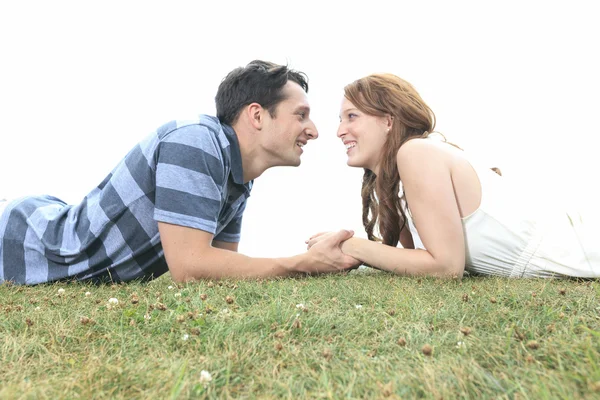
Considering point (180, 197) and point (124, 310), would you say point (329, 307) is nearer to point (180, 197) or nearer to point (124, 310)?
point (124, 310)

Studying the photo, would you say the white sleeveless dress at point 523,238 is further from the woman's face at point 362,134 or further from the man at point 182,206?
the man at point 182,206

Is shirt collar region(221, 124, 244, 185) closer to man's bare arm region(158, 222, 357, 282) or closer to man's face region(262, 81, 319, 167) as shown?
man's face region(262, 81, 319, 167)

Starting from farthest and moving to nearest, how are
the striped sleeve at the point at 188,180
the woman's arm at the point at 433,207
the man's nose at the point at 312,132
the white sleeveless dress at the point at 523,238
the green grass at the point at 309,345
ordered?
1. the man's nose at the point at 312,132
2. the white sleeveless dress at the point at 523,238
3. the woman's arm at the point at 433,207
4. the striped sleeve at the point at 188,180
5. the green grass at the point at 309,345

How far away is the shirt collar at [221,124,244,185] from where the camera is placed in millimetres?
5285

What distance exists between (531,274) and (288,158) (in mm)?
2621

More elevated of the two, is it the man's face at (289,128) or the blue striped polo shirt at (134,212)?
the man's face at (289,128)

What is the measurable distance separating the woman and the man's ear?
31.6 inches

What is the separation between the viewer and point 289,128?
5625 mm

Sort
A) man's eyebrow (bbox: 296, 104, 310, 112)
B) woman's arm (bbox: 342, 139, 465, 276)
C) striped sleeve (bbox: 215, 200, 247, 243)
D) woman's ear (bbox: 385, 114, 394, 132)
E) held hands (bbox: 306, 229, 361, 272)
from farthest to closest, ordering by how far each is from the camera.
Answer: striped sleeve (bbox: 215, 200, 247, 243) → man's eyebrow (bbox: 296, 104, 310, 112) → woman's ear (bbox: 385, 114, 394, 132) → held hands (bbox: 306, 229, 361, 272) → woman's arm (bbox: 342, 139, 465, 276)

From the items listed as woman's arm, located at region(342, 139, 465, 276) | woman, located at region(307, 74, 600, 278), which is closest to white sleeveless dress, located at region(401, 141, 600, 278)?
woman, located at region(307, 74, 600, 278)

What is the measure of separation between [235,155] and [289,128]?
676mm

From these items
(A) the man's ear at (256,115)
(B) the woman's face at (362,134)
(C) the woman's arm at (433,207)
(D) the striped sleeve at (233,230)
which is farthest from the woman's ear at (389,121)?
(D) the striped sleeve at (233,230)

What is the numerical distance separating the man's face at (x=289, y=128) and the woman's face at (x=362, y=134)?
39 cm

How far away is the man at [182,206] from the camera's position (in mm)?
4660
